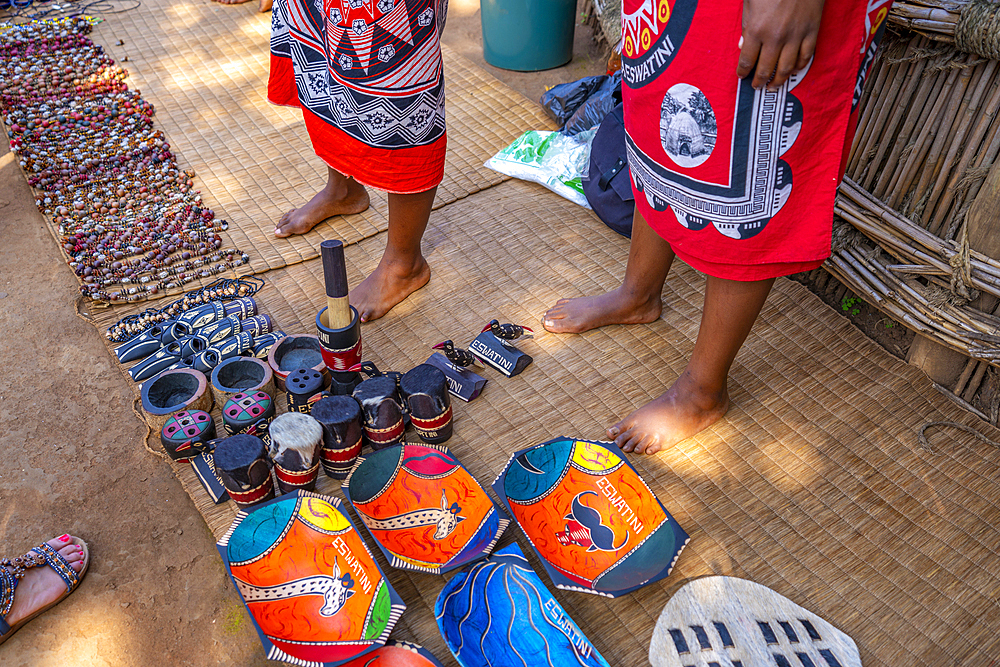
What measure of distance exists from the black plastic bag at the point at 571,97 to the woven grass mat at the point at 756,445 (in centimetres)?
71

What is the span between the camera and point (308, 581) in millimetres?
1271

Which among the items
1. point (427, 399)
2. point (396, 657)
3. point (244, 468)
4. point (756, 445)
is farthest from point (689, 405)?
point (244, 468)

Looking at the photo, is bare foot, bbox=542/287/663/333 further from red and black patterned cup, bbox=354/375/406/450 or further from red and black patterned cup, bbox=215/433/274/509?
red and black patterned cup, bbox=215/433/274/509

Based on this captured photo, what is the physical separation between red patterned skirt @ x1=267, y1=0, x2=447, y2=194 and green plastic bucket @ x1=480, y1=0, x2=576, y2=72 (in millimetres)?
1641

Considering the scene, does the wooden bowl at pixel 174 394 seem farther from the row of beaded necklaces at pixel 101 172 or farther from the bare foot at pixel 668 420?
the bare foot at pixel 668 420

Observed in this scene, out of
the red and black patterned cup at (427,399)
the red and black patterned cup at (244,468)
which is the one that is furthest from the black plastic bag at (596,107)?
the red and black patterned cup at (244,468)

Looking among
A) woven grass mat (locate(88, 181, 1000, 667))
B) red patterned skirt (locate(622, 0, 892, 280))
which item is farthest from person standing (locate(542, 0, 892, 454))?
woven grass mat (locate(88, 181, 1000, 667))

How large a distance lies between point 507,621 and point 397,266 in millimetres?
1104

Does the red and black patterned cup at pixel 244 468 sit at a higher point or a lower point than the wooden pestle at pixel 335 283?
lower

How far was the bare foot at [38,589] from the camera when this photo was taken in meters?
1.33

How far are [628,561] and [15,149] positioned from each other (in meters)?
2.74

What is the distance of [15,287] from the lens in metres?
2.13

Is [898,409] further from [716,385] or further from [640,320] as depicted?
[640,320]

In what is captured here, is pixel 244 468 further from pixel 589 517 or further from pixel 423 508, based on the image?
pixel 589 517
